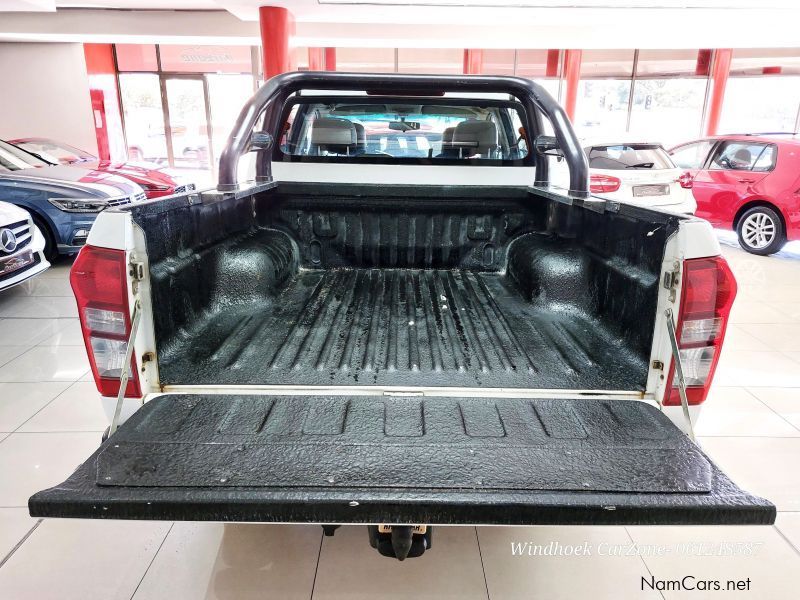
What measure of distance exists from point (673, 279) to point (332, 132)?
2.12m

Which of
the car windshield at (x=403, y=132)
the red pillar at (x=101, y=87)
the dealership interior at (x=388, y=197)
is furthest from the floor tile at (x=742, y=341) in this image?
the red pillar at (x=101, y=87)

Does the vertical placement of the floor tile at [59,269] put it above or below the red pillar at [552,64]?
below

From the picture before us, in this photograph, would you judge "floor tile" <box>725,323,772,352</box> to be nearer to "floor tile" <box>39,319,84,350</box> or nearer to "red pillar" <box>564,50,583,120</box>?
"floor tile" <box>39,319,84,350</box>

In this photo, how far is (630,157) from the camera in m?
6.66

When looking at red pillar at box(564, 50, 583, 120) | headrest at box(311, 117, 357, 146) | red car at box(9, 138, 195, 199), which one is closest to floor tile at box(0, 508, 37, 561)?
headrest at box(311, 117, 357, 146)

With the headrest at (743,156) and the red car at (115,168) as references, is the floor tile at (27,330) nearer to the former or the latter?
the red car at (115,168)

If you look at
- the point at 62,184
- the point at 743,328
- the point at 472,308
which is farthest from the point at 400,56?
the point at 472,308

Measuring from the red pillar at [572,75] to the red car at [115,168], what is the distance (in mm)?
10457

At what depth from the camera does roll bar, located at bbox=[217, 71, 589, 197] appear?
8.16 feet

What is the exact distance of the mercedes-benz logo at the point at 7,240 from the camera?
4.23 metres

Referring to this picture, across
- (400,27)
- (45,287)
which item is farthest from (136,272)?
(400,27)

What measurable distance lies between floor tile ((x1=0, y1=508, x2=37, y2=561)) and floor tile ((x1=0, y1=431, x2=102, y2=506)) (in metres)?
0.05

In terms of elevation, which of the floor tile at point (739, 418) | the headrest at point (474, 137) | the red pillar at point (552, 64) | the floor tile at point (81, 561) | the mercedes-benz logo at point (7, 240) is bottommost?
the floor tile at point (739, 418)

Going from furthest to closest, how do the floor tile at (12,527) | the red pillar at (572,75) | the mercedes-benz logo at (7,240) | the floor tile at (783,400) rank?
the red pillar at (572,75) → the mercedes-benz logo at (7,240) → the floor tile at (783,400) → the floor tile at (12,527)
